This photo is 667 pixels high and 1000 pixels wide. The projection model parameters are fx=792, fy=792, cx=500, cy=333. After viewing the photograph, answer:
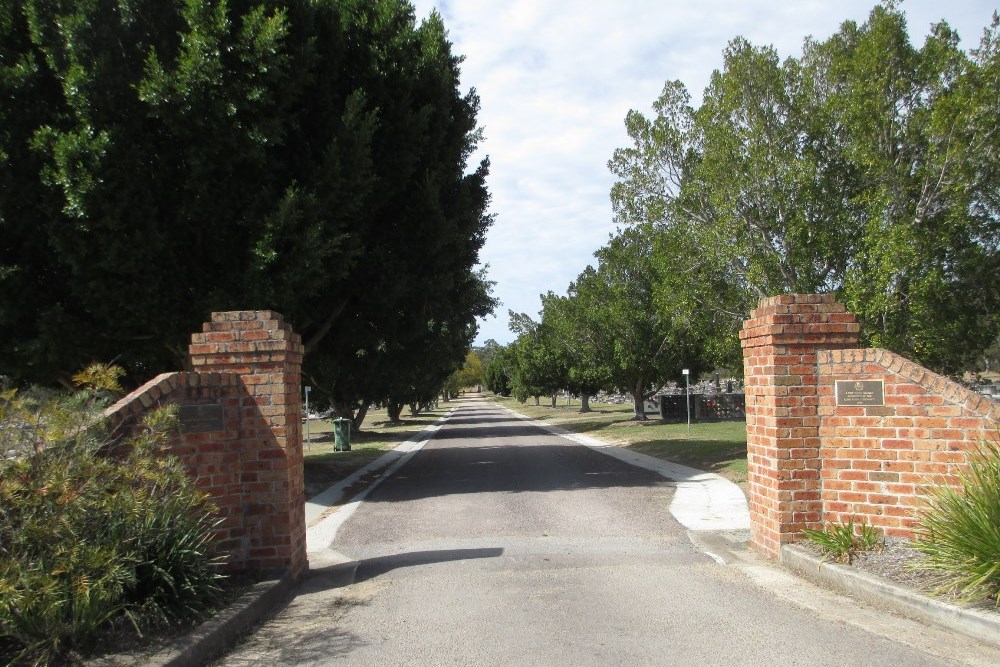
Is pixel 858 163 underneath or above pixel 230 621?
above

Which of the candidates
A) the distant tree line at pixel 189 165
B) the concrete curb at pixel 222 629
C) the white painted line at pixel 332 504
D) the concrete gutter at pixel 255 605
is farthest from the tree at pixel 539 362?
the concrete curb at pixel 222 629

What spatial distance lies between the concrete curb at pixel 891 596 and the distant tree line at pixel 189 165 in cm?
876

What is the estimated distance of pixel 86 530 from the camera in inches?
200

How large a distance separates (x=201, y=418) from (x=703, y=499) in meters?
8.15

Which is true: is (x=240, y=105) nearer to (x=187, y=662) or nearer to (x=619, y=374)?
(x=187, y=662)

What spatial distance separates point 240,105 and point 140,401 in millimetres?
7342

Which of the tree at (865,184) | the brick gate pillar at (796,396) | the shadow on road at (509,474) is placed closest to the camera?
the brick gate pillar at (796,396)

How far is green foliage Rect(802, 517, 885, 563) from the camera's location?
6.67 meters

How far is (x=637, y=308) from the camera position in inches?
1471

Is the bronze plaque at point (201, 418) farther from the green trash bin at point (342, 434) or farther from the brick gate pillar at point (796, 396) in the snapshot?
the green trash bin at point (342, 434)

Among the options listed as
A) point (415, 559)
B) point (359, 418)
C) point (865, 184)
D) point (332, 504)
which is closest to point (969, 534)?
point (415, 559)

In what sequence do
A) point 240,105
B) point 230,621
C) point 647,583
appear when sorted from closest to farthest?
1. point 230,621
2. point 647,583
3. point 240,105

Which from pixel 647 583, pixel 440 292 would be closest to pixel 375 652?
pixel 647 583

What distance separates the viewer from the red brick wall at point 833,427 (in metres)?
6.62
